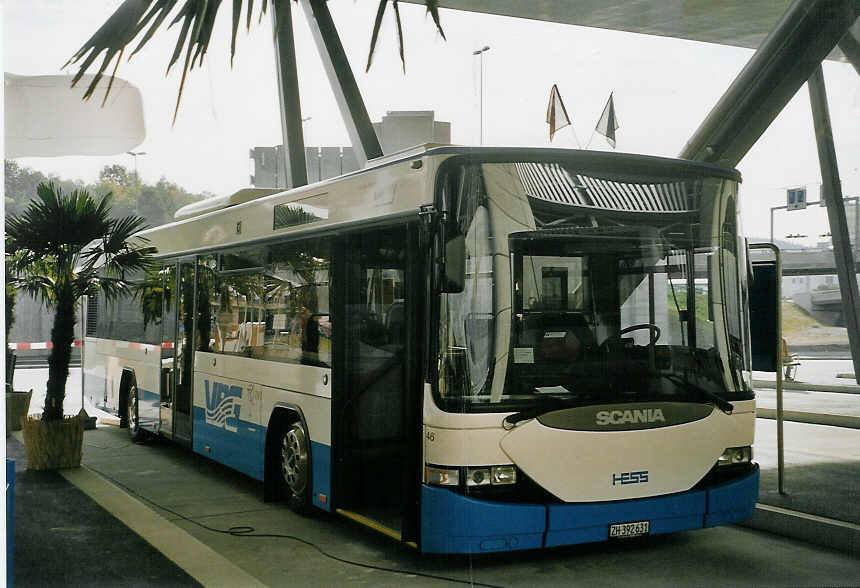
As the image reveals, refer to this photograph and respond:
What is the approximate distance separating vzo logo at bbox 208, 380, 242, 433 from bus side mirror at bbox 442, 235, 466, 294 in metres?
3.81

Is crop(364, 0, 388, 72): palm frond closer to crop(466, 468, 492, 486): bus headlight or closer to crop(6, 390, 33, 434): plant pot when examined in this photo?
crop(466, 468, 492, 486): bus headlight

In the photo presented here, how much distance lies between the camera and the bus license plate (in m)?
6.30

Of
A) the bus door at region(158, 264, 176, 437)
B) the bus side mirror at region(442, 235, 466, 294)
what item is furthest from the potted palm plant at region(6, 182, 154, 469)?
the bus side mirror at region(442, 235, 466, 294)

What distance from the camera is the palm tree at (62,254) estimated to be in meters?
10.6

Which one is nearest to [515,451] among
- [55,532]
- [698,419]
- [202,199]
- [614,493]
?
[614,493]

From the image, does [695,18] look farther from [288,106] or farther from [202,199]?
[202,199]

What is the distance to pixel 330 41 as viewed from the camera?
13.2 m

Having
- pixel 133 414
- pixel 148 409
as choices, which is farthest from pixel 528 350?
Result: pixel 133 414

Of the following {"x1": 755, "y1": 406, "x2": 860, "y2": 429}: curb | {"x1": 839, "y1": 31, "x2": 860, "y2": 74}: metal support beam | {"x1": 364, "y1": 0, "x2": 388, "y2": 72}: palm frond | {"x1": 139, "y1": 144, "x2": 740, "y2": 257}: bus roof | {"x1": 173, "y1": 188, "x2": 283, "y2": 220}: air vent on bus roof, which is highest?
{"x1": 839, "y1": 31, "x2": 860, "y2": 74}: metal support beam

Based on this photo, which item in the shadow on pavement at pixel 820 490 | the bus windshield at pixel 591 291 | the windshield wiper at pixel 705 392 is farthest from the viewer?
the shadow on pavement at pixel 820 490

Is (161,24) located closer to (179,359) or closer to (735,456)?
(735,456)

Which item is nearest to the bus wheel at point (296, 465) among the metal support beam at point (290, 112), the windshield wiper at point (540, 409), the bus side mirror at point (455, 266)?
the windshield wiper at point (540, 409)

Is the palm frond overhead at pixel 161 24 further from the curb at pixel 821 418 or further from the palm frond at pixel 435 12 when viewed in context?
the curb at pixel 821 418

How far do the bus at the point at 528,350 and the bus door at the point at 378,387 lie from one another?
0.02 metres
